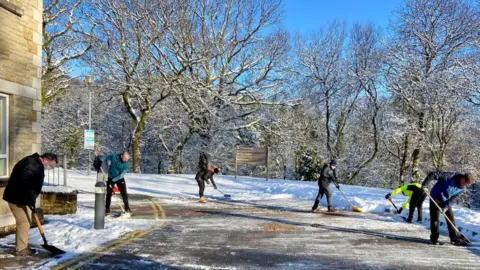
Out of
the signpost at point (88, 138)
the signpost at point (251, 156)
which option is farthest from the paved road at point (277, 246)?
the signpost at point (251, 156)

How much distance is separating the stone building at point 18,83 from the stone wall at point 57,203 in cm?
213

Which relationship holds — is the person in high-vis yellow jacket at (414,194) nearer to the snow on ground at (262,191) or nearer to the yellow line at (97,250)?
the snow on ground at (262,191)

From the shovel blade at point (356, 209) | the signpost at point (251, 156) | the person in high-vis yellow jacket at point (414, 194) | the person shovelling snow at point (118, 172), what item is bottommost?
the shovel blade at point (356, 209)

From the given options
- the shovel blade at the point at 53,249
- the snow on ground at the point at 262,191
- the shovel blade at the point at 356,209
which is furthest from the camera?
the snow on ground at the point at 262,191

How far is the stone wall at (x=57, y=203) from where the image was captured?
11.2 m

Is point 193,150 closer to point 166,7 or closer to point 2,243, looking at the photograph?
point 166,7

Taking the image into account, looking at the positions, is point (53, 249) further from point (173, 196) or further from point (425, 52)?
point (425, 52)

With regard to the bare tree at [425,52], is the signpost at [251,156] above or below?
below

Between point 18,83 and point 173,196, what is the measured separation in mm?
9279

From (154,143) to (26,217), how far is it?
36.7m

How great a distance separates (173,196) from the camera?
17109 mm

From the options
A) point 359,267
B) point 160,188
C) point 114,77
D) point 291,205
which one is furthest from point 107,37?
point 359,267

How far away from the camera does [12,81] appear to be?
8.56m

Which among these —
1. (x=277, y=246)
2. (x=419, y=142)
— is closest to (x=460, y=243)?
(x=277, y=246)
